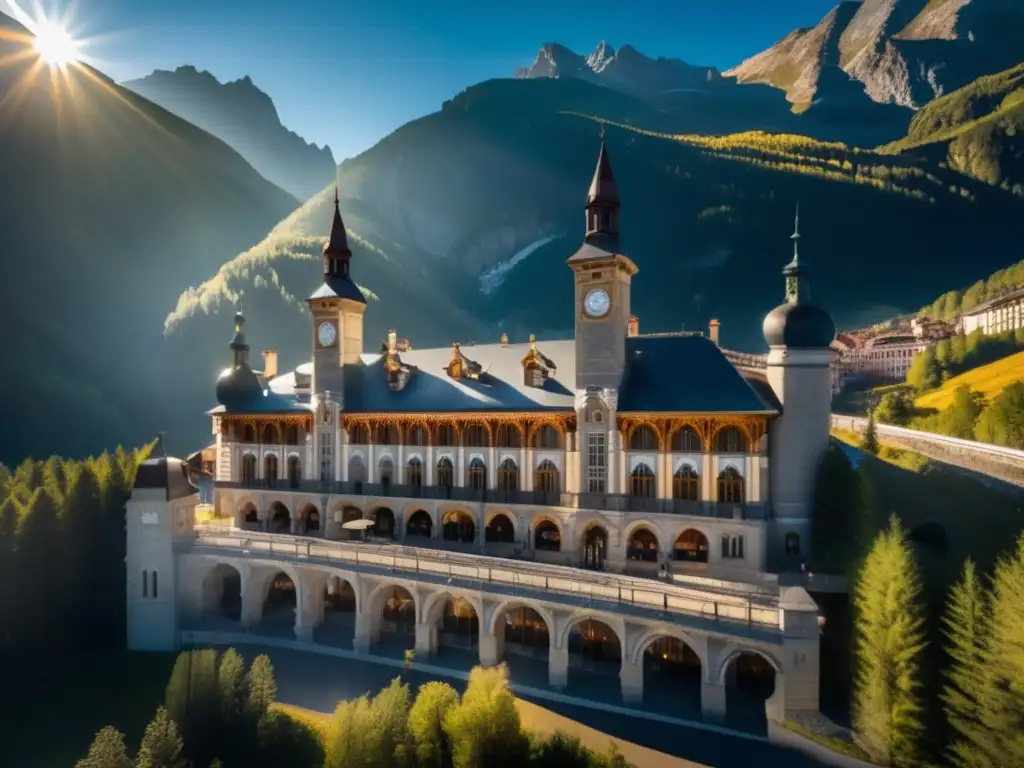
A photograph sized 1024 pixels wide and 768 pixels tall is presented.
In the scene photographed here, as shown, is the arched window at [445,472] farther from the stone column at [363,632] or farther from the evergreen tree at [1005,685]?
the evergreen tree at [1005,685]

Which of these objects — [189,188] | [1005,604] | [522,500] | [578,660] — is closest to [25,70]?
[189,188]

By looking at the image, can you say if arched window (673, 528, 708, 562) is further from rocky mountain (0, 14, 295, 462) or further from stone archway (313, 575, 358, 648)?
rocky mountain (0, 14, 295, 462)

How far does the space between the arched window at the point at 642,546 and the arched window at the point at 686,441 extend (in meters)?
5.18

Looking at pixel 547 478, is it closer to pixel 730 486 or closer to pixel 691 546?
pixel 691 546

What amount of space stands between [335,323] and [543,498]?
20.7 meters

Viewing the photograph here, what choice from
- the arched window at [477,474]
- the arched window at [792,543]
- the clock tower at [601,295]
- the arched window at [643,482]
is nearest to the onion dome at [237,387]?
the arched window at [477,474]

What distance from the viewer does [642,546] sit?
34.5 metres

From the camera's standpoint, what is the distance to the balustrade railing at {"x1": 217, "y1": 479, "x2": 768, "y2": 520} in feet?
106

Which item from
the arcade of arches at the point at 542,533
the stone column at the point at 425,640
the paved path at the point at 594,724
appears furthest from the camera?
the arcade of arches at the point at 542,533

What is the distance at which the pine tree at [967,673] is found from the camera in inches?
675

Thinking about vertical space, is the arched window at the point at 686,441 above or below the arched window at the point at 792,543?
above

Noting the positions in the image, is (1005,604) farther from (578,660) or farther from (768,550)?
(578,660)

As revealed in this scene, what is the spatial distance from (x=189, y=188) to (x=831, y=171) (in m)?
195

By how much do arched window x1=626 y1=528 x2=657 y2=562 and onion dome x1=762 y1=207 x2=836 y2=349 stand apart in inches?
518
